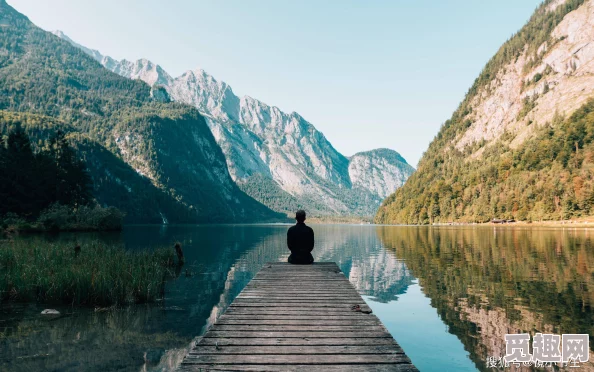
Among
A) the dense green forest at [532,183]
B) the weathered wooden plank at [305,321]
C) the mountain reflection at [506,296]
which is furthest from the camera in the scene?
the dense green forest at [532,183]

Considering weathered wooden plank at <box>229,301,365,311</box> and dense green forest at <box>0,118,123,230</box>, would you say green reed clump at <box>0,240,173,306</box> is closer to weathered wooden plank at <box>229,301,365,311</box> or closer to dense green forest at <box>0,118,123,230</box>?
weathered wooden plank at <box>229,301,365,311</box>

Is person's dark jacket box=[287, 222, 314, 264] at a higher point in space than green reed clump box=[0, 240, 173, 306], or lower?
higher

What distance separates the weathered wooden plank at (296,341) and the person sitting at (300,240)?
9068mm

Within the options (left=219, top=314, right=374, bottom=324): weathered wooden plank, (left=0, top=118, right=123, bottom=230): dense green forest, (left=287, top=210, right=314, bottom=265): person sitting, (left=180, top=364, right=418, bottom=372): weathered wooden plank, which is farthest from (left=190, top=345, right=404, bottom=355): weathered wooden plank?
(left=0, top=118, right=123, bottom=230): dense green forest

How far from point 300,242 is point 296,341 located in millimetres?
11315

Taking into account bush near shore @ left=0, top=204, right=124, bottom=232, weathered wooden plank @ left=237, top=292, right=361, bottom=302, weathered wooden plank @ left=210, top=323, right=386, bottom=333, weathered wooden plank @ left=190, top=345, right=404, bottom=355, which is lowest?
bush near shore @ left=0, top=204, right=124, bottom=232

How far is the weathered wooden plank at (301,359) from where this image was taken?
688 centimetres

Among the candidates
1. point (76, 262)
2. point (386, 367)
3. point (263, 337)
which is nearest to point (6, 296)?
point (76, 262)

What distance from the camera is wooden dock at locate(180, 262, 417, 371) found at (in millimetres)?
6809

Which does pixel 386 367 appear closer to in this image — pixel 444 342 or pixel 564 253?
pixel 444 342

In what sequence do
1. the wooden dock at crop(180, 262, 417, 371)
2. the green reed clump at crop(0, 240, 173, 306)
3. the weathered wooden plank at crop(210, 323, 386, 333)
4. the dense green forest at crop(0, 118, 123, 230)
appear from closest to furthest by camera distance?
the wooden dock at crop(180, 262, 417, 371) → the weathered wooden plank at crop(210, 323, 386, 333) → the green reed clump at crop(0, 240, 173, 306) → the dense green forest at crop(0, 118, 123, 230)

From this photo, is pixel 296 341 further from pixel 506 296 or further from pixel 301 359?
pixel 506 296

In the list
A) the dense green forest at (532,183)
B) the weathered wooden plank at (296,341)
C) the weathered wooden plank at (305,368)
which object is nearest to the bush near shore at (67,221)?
the weathered wooden plank at (296,341)

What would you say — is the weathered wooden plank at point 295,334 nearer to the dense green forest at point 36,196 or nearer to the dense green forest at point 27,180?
the dense green forest at point 36,196
